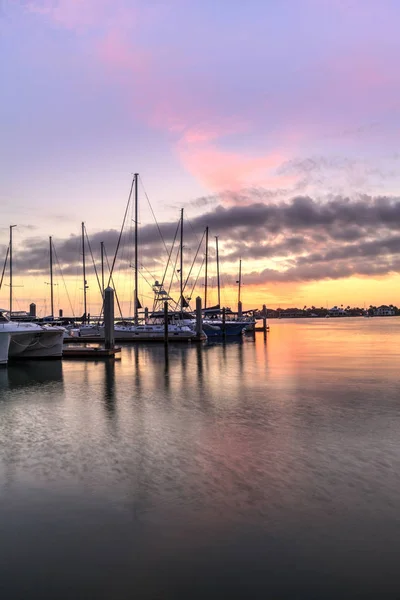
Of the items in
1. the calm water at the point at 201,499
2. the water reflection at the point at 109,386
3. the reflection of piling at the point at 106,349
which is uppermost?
the reflection of piling at the point at 106,349

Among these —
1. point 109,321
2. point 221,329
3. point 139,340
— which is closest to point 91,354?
point 109,321

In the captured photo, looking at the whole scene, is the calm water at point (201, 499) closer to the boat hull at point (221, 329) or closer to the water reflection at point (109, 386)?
the water reflection at point (109, 386)

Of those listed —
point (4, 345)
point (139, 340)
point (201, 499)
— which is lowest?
point (139, 340)

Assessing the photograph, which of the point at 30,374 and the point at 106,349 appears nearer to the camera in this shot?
the point at 30,374

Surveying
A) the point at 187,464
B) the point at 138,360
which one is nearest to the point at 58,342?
the point at 138,360

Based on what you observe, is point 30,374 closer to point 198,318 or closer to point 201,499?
point 201,499

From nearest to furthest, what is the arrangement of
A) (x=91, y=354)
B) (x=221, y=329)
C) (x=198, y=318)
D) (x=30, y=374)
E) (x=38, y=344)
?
(x=30, y=374)
(x=38, y=344)
(x=91, y=354)
(x=198, y=318)
(x=221, y=329)

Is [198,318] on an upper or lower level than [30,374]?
upper

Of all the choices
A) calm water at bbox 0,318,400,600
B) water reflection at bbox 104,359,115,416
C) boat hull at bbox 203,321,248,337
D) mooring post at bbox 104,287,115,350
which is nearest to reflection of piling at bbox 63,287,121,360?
mooring post at bbox 104,287,115,350

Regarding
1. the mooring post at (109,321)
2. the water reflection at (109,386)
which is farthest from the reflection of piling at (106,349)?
the water reflection at (109,386)

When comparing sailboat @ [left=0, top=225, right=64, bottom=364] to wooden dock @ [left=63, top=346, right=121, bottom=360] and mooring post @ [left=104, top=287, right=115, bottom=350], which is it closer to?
wooden dock @ [left=63, top=346, right=121, bottom=360]

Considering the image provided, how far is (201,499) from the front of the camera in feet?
23.7

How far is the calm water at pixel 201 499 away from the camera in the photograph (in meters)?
5.13

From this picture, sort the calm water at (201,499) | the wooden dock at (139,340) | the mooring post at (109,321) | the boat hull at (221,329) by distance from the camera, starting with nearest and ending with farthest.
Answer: the calm water at (201,499) < the mooring post at (109,321) < the wooden dock at (139,340) < the boat hull at (221,329)
